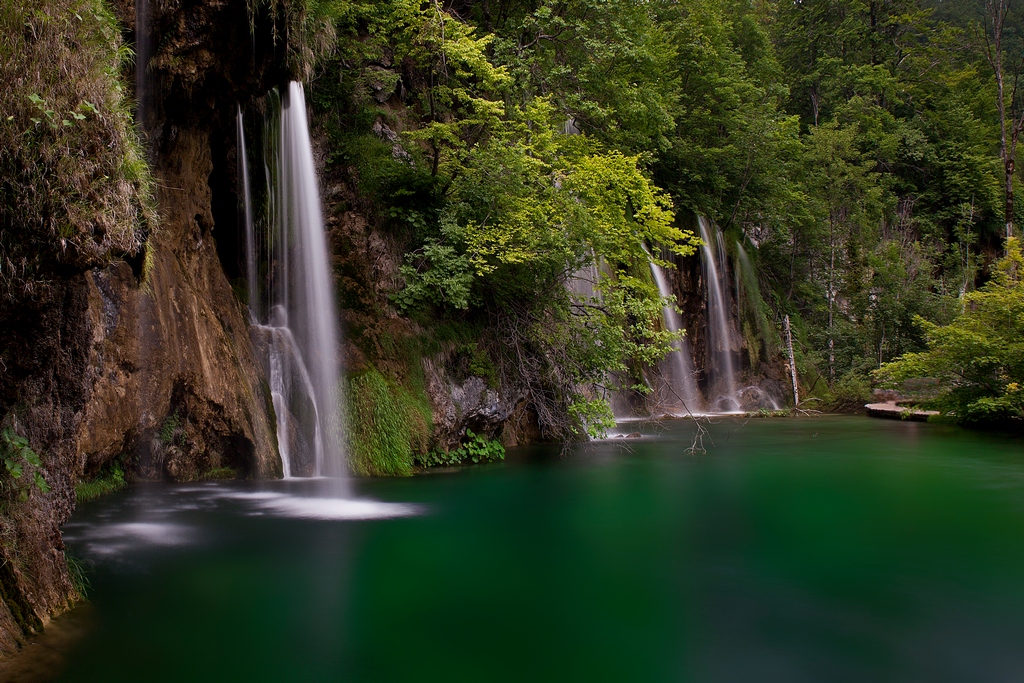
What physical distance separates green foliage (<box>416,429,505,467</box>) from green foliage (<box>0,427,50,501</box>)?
742 centimetres

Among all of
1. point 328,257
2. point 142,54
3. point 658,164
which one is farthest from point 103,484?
point 658,164

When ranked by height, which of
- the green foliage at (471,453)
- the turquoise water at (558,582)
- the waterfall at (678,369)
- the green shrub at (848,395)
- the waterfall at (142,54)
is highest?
the waterfall at (142,54)

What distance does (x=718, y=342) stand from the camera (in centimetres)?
2505

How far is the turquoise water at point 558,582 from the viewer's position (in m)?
4.38

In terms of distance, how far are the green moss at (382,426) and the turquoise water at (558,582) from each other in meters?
0.89

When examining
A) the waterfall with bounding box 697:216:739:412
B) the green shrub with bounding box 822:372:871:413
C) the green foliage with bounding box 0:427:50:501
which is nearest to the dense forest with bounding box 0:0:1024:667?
the green foliage with bounding box 0:427:50:501

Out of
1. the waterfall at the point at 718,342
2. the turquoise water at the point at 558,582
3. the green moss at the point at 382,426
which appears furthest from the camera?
the waterfall at the point at 718,342

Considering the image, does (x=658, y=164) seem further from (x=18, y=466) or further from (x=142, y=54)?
(x=18, y=466)

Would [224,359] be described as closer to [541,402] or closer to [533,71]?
[541,402]

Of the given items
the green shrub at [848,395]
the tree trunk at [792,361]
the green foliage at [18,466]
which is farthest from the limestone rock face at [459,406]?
the green shrub at [848,395]

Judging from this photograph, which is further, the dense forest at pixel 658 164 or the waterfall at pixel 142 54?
the dense forest at pixel 658 164

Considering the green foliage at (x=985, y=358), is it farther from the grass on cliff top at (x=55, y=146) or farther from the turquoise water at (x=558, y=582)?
the grass on cliff top at (x=55, y=146)

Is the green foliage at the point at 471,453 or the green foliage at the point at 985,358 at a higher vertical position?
the green foliage at the point at 985,358

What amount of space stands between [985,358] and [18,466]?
1752 centimetres
